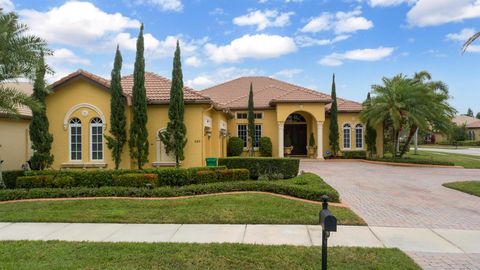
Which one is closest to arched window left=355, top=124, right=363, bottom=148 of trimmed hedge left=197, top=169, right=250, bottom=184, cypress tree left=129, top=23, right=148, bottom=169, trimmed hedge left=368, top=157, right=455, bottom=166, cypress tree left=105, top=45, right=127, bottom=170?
Answer: trimmed hedge left=368, top=157, right=455, bottom=166

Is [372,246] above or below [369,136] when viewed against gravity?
below

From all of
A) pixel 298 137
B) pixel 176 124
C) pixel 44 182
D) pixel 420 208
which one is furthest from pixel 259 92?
pixel 420 208

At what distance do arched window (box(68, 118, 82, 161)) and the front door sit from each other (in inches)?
654

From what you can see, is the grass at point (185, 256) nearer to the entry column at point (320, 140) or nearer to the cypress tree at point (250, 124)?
the cypress tree at point (250, 124)

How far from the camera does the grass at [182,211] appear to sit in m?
7.83

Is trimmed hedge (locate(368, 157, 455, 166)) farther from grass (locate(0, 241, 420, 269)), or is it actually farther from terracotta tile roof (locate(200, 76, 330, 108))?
grass (locate(0, 241, 420, 269))

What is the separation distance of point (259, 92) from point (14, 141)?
17905mm

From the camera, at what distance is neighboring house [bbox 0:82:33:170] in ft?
58.3

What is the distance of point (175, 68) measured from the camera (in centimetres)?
1559

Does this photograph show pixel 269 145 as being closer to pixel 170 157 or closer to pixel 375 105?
pixel 375 105

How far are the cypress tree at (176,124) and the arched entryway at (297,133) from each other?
14.2 metres

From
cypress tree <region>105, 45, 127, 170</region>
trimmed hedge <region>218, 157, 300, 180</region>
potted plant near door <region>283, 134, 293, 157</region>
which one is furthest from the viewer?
potted plant near door <region>283, 134, 293, 157</region>

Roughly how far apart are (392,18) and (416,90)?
Answer: 7002 millimetres

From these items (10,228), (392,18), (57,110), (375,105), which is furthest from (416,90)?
(10,228)
